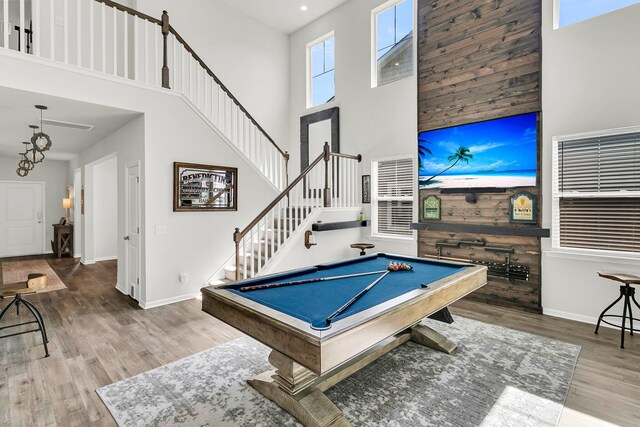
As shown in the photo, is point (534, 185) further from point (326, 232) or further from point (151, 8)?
Answer: point (151, 8)

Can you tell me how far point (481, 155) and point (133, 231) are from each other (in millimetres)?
5321

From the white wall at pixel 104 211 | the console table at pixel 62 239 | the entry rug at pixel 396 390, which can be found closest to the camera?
the entry rug at pixel 396 390

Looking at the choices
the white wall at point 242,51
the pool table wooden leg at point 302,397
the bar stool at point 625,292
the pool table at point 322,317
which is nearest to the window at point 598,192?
the bar stool at point 625,292

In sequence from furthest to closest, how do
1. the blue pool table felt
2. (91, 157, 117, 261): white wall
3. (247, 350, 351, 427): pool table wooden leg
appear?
(91, 157, 117, 261): white wall, (247, 350, 351, 427): pool table wooden leg, the blue pool table felt

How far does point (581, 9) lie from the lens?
3885mm

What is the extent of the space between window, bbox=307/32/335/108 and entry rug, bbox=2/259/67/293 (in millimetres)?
6101

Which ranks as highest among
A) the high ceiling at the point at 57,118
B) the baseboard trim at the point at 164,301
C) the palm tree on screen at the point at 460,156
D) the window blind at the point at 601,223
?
the high ceiling at the point at 57,118

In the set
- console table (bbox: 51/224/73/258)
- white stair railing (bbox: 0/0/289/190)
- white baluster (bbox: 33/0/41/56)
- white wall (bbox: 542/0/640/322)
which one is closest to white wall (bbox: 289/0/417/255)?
white stair railing (bbox: 0/0/289/190)

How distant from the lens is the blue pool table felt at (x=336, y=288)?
1.89 meters

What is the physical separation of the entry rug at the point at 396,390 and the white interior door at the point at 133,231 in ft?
8.07

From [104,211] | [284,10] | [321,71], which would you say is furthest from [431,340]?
[104,211]

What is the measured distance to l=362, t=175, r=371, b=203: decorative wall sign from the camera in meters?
6.09

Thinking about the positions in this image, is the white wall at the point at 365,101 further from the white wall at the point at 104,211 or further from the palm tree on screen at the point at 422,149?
the white wall at the point at 104,211

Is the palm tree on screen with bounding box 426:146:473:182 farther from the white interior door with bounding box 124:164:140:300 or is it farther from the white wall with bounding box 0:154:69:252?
the white wall with bounding box 0:154:69:252
